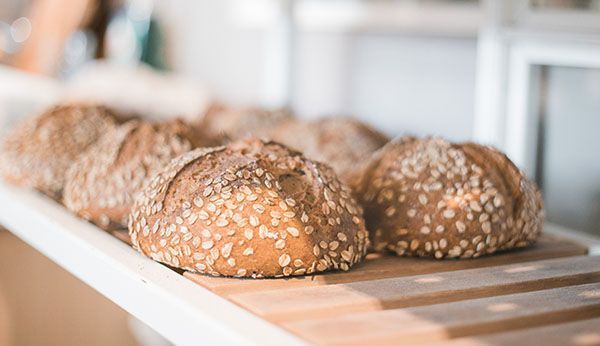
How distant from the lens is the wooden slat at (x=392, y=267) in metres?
1.44

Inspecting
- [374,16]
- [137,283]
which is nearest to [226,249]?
[137,283]

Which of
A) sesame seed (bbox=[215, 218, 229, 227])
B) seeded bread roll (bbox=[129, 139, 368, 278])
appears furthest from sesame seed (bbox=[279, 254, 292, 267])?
sesame seed (bbox=[215, 218, 229, 227])

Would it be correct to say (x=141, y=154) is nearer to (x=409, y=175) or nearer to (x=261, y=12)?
(x=409, y=175)

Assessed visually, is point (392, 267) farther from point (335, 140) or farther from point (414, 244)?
point (335, 140)

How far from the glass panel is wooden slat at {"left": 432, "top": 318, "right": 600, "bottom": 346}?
1053 mm

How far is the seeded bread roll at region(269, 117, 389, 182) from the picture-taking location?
216 cm

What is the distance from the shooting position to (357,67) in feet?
10.8

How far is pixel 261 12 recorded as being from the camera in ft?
12.6

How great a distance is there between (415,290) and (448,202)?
0.29 metres

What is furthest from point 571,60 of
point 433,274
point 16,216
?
point 16,216

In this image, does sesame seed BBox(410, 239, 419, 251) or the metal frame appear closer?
sesame seed BBox(410, 239, 419, 251)

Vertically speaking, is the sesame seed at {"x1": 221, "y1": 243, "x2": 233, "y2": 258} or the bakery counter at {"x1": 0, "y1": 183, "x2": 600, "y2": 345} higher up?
the sesame seed at {"x1": 221, "y1": 243, "x2": 233, "y2": 258}

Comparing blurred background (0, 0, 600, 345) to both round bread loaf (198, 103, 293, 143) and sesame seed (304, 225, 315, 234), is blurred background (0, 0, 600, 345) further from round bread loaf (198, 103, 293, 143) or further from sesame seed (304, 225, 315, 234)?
sesame seed (304, 225, 315, 234)

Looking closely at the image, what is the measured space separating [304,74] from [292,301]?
89.9 inches
